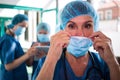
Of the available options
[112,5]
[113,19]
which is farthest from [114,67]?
[112,5]

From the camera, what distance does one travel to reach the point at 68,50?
113cm

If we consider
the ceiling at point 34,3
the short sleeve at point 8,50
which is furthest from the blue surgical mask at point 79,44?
the ceiling at point 34,3

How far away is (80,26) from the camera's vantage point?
106 centimetres

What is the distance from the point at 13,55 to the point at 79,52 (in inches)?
42.6

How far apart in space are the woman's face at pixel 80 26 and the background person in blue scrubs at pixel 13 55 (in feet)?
3.01

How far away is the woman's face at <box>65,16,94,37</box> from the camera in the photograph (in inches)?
41.7

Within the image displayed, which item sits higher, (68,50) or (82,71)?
(68,50)

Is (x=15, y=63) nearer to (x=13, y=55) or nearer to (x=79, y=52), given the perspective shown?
(x=13, y=55)

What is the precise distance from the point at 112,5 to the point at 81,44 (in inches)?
63.8

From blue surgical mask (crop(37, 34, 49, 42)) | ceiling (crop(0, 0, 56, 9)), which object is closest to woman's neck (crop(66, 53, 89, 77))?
blue surgical mask (crop(37, 34, 49, 42))

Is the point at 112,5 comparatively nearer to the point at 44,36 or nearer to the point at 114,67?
the point at 44,36

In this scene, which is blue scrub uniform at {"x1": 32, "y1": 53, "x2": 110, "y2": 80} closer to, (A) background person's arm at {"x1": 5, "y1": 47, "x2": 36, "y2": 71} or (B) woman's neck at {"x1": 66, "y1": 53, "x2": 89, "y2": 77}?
(B) woman's neck at {"x1": 66, "y1": 53, "x2": 89, "y2": 77}

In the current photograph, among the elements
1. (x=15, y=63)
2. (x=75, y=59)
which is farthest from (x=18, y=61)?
(x=75, y=59)

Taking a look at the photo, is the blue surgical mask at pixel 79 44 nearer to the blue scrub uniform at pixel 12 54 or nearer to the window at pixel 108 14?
the blue scrub uniform at pixel 12 54
